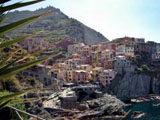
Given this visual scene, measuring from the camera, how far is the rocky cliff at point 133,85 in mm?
52938

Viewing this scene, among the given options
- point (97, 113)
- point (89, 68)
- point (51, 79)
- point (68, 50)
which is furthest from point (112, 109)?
point (68, 50)

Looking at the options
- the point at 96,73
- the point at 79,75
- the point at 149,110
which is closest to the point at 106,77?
the point at 96,73

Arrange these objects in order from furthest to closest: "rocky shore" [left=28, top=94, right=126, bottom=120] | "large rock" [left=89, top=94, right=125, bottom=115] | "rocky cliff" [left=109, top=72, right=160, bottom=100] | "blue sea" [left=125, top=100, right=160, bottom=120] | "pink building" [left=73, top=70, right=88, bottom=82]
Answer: "rocky cliff" [left=109, top=72, right=160, bottom=100] → "pink building" [left=73, top=70, right=88, bottom=82] → "large rock" [left=89, top=94, right=125, bottom=115] → "blue sea" [left=125, top=100, right=160, bottom=120] → "rocky shore" [left=28, top=94, right=126, bottom=120]

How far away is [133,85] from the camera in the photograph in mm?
55031

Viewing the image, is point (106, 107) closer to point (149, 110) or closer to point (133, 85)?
point (149, 110)

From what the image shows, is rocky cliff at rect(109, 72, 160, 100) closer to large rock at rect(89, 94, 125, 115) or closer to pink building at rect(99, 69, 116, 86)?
pink building at rect(99, 69, 116, 86)

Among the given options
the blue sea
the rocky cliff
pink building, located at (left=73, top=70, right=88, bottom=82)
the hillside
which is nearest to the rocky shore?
the blue sea

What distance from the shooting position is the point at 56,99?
37.8 meters

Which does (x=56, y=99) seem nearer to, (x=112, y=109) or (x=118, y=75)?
(x=112, y=109)

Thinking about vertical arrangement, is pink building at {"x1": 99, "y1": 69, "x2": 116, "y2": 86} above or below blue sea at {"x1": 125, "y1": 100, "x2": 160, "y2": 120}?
above

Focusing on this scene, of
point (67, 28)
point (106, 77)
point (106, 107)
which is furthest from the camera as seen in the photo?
point (67, 28)

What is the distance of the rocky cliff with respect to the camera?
5294 cm

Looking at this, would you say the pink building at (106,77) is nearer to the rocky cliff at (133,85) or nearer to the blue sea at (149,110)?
the rocky cliff at (133,85)

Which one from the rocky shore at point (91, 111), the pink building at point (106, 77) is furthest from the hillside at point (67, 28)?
the rocky shore at point (91, 111)
